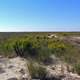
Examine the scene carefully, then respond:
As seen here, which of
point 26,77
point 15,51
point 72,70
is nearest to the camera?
point 26,77

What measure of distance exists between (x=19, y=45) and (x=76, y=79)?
10.8m

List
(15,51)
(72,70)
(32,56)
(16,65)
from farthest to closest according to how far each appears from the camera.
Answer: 1. (15,51)
2. (32,56)
3. (16,65)
4. (72,70)

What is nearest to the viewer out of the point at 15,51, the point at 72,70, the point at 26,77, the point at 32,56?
the point at 26,77

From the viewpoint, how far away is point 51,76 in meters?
13.9

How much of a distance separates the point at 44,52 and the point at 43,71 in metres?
7.21

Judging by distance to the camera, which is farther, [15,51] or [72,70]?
[15,51]

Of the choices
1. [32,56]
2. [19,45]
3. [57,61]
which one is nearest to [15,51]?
[19,45]

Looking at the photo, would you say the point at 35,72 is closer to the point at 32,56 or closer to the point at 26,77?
the point at 26,77

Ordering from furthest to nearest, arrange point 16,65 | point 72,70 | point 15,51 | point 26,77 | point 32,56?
1. point 15,51
2. point 32,56
3. point 16,65
4. point 72,70
5. point 26,77

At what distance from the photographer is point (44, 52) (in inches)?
840

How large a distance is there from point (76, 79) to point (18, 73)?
351 cm

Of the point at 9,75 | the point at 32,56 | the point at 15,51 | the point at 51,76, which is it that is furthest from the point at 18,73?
the point at 15,51

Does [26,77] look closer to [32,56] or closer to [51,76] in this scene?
[51,76]

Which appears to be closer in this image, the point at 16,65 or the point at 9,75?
the point at 9,75
